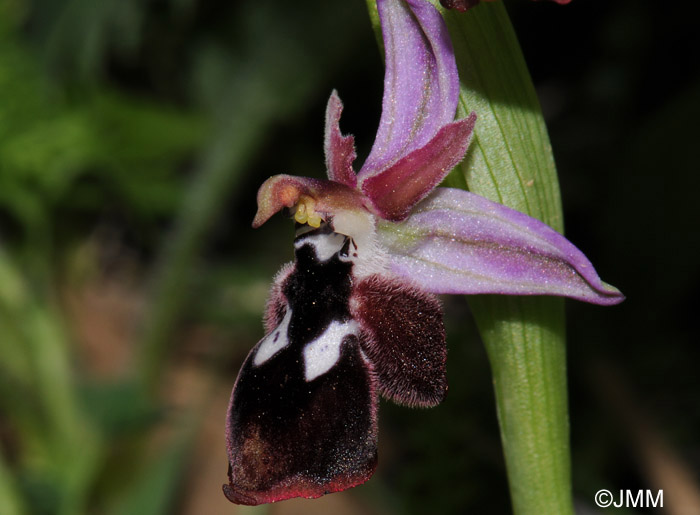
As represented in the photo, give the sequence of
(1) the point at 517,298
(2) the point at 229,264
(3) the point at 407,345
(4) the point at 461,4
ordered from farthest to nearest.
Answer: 1. (2) the point at 229,264
2. (1) the point at 517,298
3. (3) the point at 407,345
4. (4) the point at 461,4

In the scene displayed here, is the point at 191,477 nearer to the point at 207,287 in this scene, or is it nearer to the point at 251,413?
the point at 207,287

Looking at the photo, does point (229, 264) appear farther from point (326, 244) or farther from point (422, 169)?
point (422, 169)

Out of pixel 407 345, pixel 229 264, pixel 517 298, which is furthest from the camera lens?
pixel 229 264

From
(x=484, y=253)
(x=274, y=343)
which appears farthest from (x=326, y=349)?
(x=484, y=253)

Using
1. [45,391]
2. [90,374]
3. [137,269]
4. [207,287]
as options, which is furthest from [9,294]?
[137,269]

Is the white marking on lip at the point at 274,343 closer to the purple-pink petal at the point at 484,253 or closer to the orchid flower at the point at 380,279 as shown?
the orchid flower at the point at 380,279
